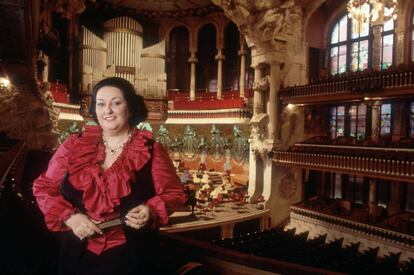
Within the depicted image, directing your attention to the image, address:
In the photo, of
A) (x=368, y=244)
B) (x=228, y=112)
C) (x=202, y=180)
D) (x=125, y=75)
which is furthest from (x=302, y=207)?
(x=125, y=75)

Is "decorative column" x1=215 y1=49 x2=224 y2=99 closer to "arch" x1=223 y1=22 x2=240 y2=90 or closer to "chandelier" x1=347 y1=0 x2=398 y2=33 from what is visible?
"arch" x1=223 y1=22 x2=240 y2=90

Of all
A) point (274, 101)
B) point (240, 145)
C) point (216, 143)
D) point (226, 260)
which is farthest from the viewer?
point (216, 143)

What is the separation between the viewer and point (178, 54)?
2792 centimetres

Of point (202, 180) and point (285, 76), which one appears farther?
point (202, 180)

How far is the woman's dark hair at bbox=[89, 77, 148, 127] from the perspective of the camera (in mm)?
2359

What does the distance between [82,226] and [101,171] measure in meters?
0.33

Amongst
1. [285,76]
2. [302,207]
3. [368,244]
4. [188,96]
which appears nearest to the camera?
[368,244]

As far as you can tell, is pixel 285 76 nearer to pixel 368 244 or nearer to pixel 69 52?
pixel 368 244

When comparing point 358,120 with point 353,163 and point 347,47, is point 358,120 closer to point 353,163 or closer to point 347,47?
point 347,47

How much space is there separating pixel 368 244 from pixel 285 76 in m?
9.03

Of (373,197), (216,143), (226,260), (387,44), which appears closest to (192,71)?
(216,143)

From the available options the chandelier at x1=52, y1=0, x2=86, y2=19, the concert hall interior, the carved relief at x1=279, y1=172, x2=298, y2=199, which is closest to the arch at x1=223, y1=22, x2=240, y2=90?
the concert hall interior

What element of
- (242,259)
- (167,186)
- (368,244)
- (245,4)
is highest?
(245,4)

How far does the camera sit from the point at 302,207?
1833 centimetres
